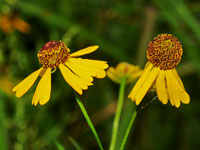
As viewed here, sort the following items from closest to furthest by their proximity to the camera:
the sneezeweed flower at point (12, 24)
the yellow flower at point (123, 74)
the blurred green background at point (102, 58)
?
the yellow flower at point (123, 74)
the blurred green background at point (102, 58)
the sneezeweed flower at point (12, 24)

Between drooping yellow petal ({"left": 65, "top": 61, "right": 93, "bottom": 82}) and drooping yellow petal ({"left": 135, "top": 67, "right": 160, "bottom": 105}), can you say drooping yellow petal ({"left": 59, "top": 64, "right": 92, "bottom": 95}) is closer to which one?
drooping yellow petal ({"left": 65, "top": 61, "right": 93, "bottom": 82})

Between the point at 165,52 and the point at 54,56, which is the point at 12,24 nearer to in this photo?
the point at 54,56

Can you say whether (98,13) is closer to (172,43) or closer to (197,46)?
(197,46)

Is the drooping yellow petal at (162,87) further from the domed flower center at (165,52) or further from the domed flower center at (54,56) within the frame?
the domed flower center at (54,56)

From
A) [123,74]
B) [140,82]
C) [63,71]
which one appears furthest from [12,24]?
Result: [140,82]

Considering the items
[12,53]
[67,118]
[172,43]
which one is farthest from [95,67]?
[67,118]

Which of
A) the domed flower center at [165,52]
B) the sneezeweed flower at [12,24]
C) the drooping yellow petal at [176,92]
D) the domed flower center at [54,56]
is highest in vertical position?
the sneezeweed flower at [12,24]

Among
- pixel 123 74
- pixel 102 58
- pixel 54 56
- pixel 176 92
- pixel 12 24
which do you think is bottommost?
pixel 176 92

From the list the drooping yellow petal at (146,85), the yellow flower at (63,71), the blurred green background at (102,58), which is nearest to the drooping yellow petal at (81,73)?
the yellow flower at (63,71)
